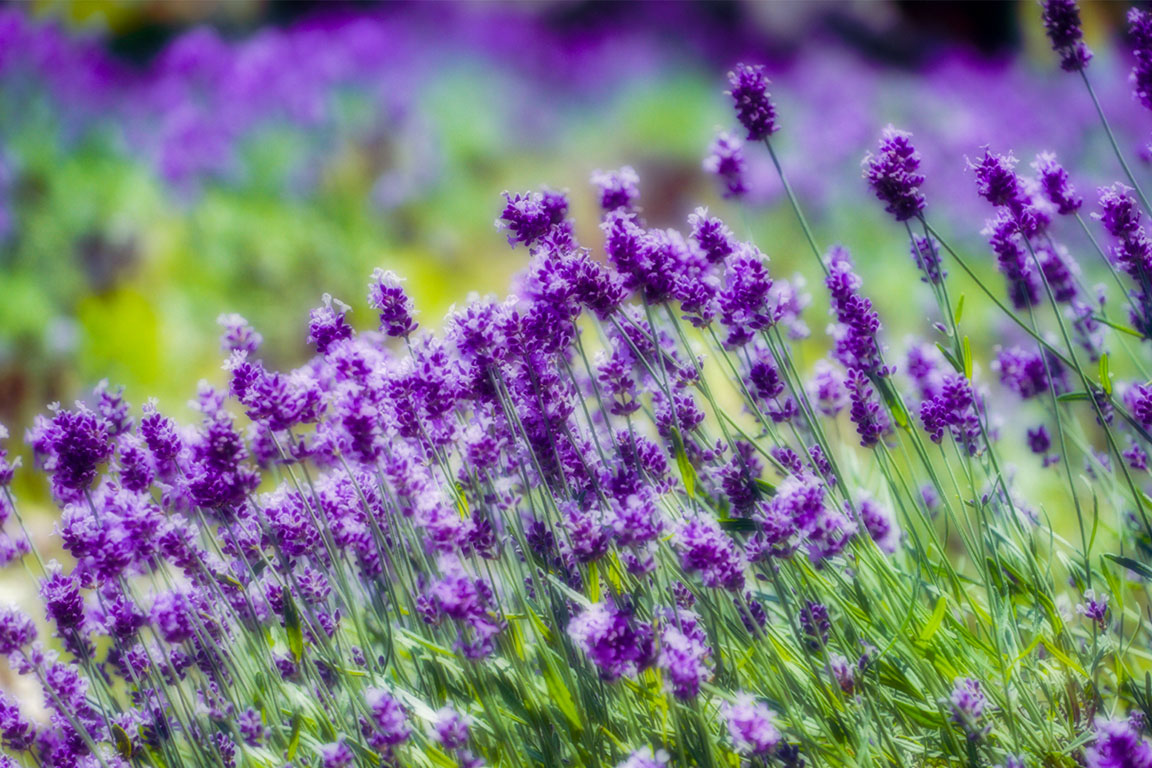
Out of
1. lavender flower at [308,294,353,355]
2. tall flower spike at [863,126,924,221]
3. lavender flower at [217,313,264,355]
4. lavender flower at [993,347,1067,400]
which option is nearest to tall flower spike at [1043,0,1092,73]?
tall flower spike at [863,126,924,221]

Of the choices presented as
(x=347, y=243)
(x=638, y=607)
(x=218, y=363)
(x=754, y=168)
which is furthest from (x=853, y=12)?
(x=638, y=607)

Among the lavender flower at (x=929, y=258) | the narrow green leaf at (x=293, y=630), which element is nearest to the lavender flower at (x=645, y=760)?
the narrow green leaf at (x=293, y=630)

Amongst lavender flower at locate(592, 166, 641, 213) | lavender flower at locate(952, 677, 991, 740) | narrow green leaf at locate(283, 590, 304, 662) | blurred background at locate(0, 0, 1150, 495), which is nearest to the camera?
lavender flower at locate(952, 677, 991, 740)

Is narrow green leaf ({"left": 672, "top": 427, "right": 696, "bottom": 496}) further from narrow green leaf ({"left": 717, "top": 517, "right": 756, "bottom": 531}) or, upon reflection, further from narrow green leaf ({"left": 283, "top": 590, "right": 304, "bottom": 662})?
narrow green leaf ({"left": 283, "top": 590, "right": 304, "bottom": 662})

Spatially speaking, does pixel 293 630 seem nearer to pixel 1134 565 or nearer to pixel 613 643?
pixel 613 643

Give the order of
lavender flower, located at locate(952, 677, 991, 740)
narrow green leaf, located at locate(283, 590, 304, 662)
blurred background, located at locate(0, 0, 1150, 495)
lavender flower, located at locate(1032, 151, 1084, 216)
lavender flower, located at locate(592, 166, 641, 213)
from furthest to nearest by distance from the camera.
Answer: blurred background, located at locate(0, 0, 1150, 495), lavender flower, located at locate(592, 166, 641, 213), lavender flower, located at locate(1032, 151, 1084, 216), narrow green leaf, located at locate(283, 590, 304, 662), lavender flower, located at locate(952, 677, 991, 740)

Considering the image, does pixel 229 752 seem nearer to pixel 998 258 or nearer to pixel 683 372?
pixel 683 372

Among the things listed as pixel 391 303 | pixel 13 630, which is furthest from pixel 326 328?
pixel 13 630
